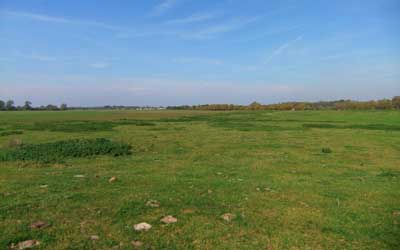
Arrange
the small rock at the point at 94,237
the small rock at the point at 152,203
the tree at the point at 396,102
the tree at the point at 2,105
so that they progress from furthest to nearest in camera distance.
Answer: the tree at the point at 2,105
the tree at the point at 396,102
the small rock at the point at 152,203
the small rock at the point at 94,237

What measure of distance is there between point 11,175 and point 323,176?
11211 millimetres

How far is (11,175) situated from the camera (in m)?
10.7

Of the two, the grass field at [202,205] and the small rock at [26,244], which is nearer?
the small rock at [26,244]

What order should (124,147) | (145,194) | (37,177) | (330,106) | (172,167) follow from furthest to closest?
(330,106), (124,147), (172,167), (37,177), (145,194)

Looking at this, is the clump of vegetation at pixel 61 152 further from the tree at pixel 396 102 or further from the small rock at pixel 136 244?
the tree at pixel 396 102

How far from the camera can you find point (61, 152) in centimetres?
1508

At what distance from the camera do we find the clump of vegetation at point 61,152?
45.6 ft

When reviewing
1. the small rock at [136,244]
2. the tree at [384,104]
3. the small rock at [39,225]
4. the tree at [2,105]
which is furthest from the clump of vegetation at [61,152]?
the tree at [2,105]

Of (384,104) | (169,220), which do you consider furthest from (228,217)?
(384,104)

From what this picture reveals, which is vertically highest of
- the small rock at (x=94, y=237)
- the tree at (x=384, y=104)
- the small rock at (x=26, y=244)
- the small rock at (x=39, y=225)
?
the tree at (x=384, y=104)

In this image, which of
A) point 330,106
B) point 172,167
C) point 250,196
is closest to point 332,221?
point 250,196

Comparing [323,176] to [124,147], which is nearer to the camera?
[323,176]

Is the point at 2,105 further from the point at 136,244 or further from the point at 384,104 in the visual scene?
the point at 384,104

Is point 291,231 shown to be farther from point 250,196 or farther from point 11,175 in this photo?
point 11,175
